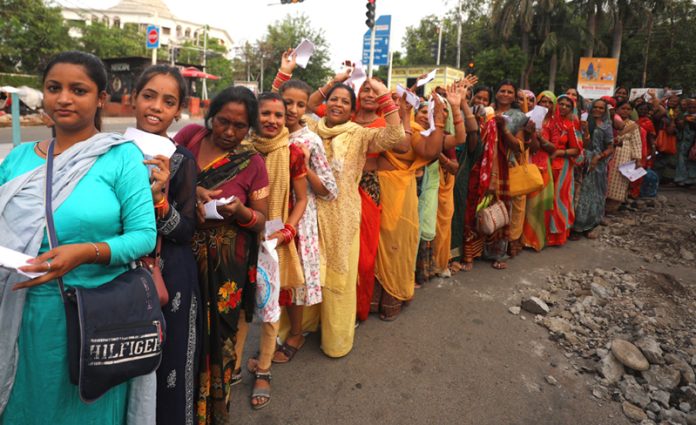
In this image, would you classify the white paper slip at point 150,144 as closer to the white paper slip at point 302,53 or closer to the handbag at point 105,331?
the handbag at point 105,331

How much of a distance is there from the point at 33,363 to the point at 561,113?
539cm

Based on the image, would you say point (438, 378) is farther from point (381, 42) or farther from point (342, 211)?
point (381, 42)

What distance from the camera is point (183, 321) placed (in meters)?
1.74

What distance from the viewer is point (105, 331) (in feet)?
4.05

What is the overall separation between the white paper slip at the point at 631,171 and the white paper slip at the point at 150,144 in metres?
6.61

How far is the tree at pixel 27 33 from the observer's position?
18266mm

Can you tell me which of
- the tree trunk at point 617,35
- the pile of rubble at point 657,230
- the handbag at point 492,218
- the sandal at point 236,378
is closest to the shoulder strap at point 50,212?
the sandal at point 236,378

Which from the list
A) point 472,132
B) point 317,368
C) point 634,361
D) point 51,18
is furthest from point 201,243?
point 51,18

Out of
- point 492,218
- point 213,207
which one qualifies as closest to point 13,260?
point 213,207

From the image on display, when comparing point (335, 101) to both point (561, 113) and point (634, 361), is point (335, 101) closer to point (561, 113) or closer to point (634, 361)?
point (634, 361)

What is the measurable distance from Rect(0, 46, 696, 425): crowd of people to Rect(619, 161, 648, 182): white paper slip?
1.51 metres

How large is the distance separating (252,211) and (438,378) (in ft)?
5.22

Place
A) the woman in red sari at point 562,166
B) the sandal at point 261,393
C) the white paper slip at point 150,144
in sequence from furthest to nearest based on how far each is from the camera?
the woman in red sari at point 562,166 < the sandal at point 261,393 < the white paper slip at point 150,144

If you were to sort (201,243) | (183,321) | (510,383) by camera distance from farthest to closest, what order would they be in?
1. (510,383)
2. (201,243)
3. (183,321)
